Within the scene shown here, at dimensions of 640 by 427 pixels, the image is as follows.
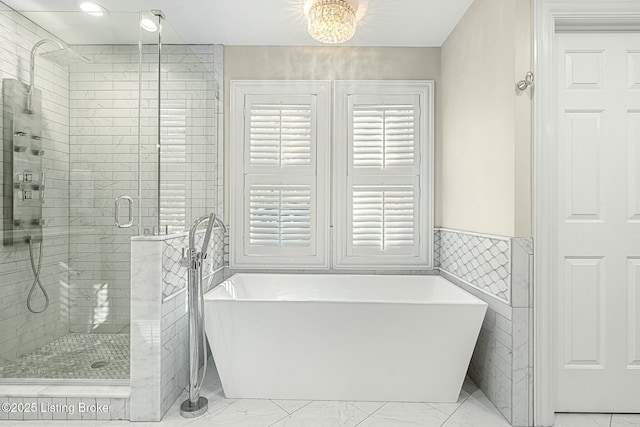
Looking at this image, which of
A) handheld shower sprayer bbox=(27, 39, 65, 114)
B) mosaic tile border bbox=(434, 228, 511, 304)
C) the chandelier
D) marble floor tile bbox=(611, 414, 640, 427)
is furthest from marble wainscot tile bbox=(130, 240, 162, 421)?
marble floor tile bbox=(611, 414, 640, 427)

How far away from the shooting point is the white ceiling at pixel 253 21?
2404 millimetres

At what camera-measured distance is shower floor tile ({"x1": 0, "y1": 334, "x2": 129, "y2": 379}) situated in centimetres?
235

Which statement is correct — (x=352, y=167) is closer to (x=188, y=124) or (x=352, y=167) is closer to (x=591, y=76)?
(x=188, y=124)

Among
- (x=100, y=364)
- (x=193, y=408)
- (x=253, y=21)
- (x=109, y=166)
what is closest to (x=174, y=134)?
(x=109, y=166)

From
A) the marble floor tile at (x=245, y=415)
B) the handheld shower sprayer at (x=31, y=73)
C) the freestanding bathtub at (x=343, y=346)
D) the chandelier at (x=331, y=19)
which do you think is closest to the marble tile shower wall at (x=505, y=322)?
the freestanding bathtub at (x=343, y=346)

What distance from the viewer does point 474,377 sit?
110 inches

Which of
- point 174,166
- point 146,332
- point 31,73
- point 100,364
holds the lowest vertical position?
point 100,364

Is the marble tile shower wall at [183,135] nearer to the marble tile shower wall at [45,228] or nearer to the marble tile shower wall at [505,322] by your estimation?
the marble tile shower wall at [45,228]

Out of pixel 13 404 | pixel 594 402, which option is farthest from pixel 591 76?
pixel 13 404

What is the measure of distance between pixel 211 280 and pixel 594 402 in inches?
102

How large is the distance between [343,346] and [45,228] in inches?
75.1

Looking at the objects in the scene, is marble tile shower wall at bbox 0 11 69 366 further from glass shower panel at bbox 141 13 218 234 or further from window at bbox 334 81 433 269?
window at bbox 334 81 433 269

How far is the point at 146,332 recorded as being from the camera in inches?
89.3

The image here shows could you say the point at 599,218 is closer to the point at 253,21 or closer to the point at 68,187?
the point at 253,21
